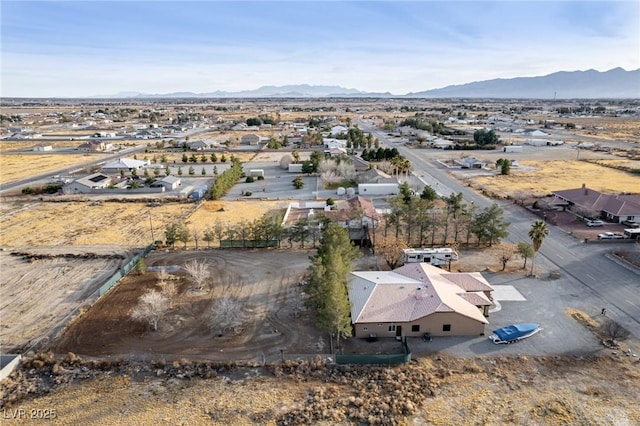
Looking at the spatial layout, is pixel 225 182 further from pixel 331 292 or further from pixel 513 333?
pixel 513 333

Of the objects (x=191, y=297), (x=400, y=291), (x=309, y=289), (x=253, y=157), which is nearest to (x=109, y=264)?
(x=191, y=297)

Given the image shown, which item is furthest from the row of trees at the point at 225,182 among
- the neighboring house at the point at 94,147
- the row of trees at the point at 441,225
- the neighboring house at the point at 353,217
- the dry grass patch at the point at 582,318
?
the neighboring house at the point at 94,147

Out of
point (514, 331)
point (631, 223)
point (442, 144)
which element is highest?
point (442, 144)

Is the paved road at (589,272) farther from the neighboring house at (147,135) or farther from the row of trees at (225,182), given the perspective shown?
the neighboring house at (147,135)

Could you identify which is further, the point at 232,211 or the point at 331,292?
the point at 232,211

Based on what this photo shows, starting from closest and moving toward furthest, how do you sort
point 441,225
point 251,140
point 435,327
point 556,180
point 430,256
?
point 435,327 → point 430,256 → point 441,225 → point 556,180 → point 251,140

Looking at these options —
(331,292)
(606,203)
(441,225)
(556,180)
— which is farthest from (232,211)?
(556,180)

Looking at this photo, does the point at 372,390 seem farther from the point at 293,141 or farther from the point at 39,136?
the point at 39,136
